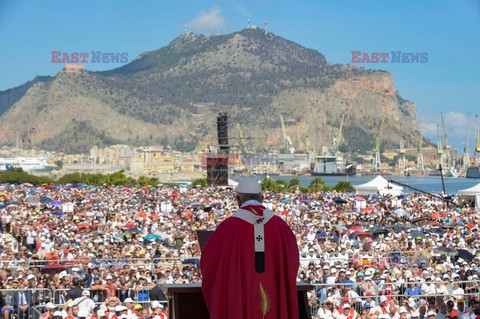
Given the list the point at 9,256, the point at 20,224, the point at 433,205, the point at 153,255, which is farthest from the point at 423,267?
the point at 433,205

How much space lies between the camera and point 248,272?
591cm

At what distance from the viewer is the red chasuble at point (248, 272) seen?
5.84 m

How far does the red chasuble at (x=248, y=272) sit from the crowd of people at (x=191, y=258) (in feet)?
17.5

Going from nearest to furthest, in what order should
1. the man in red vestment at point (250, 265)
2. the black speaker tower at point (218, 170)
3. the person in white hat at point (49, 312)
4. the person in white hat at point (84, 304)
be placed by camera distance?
the man in red vestment at point (250, 265) < the person in white hat at point (49, 312) < the person in white hat at point (84, 304) < the black speaker tower at point (218, 170)

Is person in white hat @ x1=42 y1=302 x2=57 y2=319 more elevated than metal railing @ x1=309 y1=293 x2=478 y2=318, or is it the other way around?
person in white hat @ x1=42 y1=302 x2=57 y2=319

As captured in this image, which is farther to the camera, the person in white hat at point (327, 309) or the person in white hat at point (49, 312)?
the person in white hat at point (327, 309)

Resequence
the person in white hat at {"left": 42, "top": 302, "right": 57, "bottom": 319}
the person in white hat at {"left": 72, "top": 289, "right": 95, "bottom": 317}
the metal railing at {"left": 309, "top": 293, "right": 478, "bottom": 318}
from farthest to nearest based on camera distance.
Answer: the metal railing at {"left": 309, "top": 293, "right": 478, "bottom": 318}
the person in white hat at {"left": 72, "top": 289, "right": 95, "bottom": 317}
the person in white hat at {"left": 42, "top": 302, "right": 57, "bottom": 319}

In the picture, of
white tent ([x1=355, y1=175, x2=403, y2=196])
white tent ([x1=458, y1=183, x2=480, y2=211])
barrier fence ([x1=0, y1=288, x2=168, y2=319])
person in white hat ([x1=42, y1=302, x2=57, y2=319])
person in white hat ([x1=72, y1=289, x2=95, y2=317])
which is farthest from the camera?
white tent ([x1=355, y1=175, x2=403, y2=196])

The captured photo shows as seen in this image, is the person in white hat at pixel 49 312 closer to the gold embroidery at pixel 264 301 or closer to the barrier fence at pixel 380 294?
the barrier fence at pixel 380 294

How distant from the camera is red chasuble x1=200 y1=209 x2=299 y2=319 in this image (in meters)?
5.84

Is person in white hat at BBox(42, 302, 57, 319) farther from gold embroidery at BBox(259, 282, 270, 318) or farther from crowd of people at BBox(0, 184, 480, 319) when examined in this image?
gold embroidery at BBox(259, 282, 270, 318)

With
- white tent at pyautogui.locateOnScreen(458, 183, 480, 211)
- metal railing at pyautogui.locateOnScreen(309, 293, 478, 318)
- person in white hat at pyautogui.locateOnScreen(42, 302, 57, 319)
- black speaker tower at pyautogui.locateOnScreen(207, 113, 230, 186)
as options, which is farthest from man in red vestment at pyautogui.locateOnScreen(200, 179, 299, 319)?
black speaker tower at pyautogui.locateOnScreen(207, 113, 230, 186)

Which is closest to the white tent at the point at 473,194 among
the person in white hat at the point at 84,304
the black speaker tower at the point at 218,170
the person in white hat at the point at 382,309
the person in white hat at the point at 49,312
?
the person in white hat at the point at 382,309

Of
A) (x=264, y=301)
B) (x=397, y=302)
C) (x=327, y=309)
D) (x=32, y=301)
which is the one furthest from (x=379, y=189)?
(x=264, y=301)
